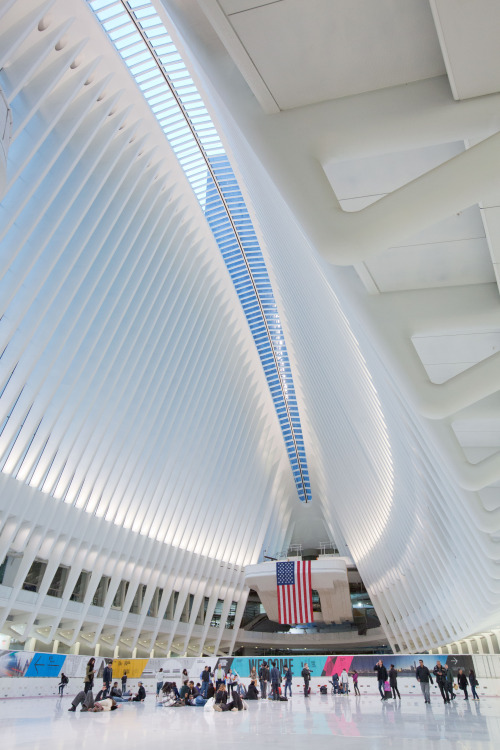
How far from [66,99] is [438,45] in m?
14.4

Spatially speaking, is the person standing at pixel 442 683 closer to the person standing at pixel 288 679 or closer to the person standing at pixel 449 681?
the person standing at pixel 449 681

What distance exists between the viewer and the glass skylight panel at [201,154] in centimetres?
1563

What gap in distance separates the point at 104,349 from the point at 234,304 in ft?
36.2

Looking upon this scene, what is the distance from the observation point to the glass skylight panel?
1563 centimetres

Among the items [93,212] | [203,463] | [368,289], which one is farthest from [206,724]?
[203,463]

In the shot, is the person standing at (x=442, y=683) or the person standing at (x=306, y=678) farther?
the person standing at (x=306, y=678)

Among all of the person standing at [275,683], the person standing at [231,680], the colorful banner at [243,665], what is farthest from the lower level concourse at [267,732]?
the colorful banner at [243,665]

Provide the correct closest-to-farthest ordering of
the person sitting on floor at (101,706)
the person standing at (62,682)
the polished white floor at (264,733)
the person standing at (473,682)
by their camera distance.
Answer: the polished white floor at (264,733), the person sitting on floor at (101,706), the person standing at (473,682), the person standing at (62,682)

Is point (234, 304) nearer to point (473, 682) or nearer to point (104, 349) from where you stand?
point (104, 349)

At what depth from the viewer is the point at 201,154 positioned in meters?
21.0

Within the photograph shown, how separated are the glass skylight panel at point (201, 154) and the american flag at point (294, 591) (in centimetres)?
1090

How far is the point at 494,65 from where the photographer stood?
2.52 metres

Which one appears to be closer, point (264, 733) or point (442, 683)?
point (264, 733)

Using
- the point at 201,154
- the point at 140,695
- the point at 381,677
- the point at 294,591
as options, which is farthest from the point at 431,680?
the point at 201,154
